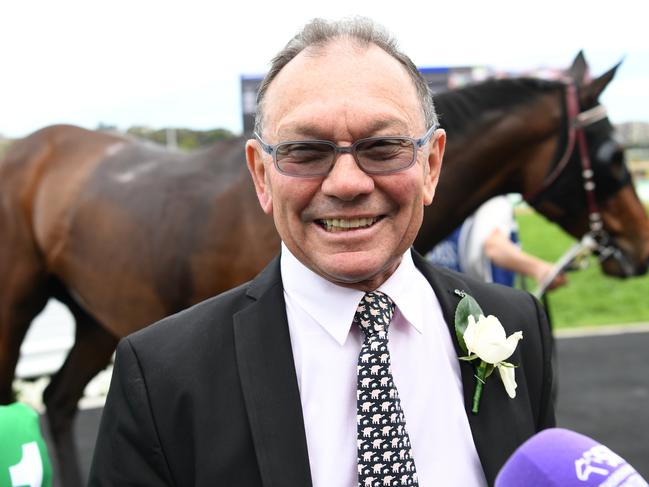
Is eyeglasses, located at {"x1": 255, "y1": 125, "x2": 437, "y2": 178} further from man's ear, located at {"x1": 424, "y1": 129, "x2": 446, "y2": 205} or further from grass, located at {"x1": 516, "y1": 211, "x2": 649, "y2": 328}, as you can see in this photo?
grass, located at {"x1": 516, "y1": 211, "x2": 649, "y2": 328}

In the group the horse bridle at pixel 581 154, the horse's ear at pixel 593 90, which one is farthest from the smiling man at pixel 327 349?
the horse's ear at pixel 593 90

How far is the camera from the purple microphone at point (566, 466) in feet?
2.90

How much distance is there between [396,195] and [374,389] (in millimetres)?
342

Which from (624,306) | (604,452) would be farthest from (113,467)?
(624,306)

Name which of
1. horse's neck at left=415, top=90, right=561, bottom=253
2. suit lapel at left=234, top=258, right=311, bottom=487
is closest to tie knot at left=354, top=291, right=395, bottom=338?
suit lapel at left=234, top=258, right=311, bottom=487

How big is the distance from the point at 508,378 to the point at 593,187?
7.88 ft

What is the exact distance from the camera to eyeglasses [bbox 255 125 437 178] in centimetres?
126

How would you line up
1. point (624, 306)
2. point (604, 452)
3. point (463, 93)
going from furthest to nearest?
point (624, 306) < point (463, 93) < point (604, 452)

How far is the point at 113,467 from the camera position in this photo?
1266mm

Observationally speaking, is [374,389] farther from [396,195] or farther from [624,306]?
[624,306]

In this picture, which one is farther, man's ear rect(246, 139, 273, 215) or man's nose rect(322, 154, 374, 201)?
man's ear rect(246, 139, 273, 215)

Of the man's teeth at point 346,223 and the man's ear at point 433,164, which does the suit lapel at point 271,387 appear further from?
the man's ear at point 433,164

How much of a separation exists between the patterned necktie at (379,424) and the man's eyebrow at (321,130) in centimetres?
36

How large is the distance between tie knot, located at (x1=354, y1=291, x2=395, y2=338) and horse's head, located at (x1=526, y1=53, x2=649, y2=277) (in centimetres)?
232
